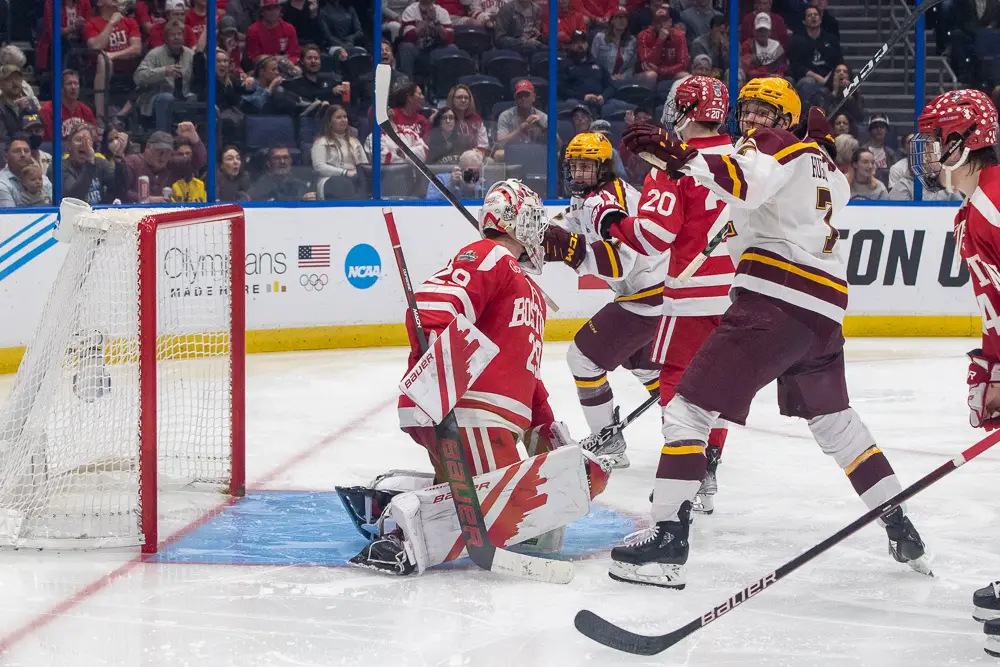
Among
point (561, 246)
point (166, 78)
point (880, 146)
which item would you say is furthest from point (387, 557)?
point (880, 146)

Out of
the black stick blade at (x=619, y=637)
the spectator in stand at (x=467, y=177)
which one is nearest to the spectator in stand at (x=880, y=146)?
the spectator in stand at (x=467, y=177)

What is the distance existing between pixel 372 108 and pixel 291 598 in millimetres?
4547

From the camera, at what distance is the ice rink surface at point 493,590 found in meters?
2.64

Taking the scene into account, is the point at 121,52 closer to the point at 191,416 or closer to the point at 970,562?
the point at 191,416

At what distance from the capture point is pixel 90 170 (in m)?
6.45

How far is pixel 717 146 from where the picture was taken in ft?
11.6

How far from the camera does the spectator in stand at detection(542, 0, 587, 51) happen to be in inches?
296

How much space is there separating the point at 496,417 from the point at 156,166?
4.04 meters

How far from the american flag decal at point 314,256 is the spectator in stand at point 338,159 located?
35cm

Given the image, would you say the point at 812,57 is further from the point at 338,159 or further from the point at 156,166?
the point at 156,166

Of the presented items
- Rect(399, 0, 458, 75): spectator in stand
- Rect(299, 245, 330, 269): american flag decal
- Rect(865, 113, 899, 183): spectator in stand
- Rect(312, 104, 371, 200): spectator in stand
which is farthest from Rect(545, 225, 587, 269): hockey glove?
Rect(865, 113, 899, 183): spectator in stand

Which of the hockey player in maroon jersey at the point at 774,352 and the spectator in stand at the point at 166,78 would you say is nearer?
the hockey player in maroon jersey at the point at 774,352

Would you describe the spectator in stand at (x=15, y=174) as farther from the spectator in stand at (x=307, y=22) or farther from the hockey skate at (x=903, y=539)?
the hockey skate at (x=903, y=539)

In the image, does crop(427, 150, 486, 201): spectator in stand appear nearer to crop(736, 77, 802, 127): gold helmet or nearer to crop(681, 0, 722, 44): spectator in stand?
crop(681, 0, 722, 44): spectator in stand
